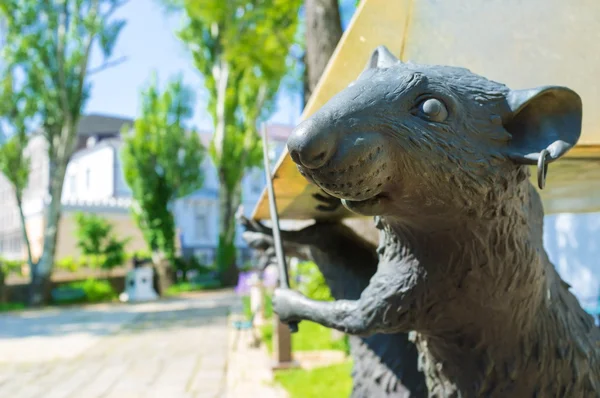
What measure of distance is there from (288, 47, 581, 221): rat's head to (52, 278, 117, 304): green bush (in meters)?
17.2

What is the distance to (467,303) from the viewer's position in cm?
111

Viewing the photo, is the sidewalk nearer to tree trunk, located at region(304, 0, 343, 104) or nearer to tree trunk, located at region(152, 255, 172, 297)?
tree trunk, located at region(304, 0, 343, 104)

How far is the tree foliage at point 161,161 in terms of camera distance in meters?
19.7

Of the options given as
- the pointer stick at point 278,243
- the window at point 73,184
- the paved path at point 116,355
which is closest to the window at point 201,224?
the window at point 73,184

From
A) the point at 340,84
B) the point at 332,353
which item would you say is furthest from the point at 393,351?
the point at 332,353

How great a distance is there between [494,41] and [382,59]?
0.37m

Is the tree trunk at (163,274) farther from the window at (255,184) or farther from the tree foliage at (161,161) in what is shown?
the window at (255,184)

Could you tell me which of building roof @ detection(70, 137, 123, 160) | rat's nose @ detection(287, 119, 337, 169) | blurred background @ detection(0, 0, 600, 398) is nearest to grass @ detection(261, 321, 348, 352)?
blurred background @ detection(0, 0, 600, 398)

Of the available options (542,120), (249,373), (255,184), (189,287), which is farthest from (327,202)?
(255,184)

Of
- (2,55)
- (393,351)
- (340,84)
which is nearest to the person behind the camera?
(340,84)

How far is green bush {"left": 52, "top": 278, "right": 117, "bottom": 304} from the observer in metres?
16.3

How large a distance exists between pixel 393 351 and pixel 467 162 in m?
0.90

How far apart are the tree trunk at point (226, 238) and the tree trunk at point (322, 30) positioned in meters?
14.9

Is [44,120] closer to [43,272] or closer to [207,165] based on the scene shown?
[43,272]
